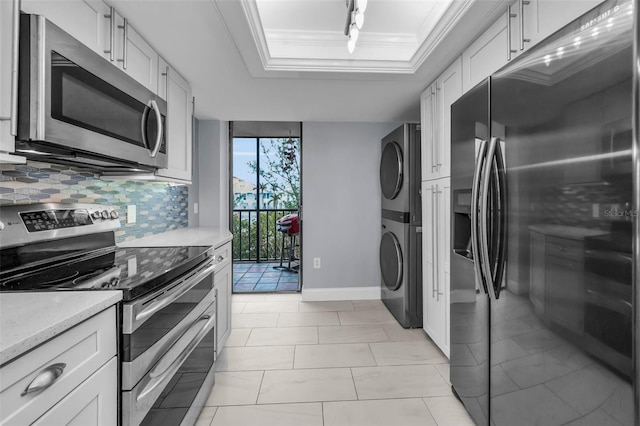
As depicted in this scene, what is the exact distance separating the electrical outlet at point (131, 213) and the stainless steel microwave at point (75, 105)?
0.56 metres

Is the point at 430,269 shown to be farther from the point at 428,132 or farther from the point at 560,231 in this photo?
the point at 560,231

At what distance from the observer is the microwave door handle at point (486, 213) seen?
1295mm

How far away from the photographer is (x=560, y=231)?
1.01 meters

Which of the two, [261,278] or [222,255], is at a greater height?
[222,255]

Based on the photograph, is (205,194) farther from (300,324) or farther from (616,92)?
(616,92)

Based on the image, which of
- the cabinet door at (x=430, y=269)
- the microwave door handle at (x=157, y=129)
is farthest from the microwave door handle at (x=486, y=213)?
the microwave door handle at (x=157, y=129)

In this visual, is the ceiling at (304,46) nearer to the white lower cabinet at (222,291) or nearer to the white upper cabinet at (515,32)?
the white upper cabinet at (515,32)

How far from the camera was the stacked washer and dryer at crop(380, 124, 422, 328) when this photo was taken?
2885 millimetres

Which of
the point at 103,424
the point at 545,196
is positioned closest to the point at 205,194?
the point at 103,424

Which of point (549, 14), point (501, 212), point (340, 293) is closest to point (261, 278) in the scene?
point (340, 293)

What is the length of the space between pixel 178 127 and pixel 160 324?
59.6 inches

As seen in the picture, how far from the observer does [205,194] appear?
359 centimetres

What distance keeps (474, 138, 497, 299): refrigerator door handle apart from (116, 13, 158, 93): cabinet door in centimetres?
177

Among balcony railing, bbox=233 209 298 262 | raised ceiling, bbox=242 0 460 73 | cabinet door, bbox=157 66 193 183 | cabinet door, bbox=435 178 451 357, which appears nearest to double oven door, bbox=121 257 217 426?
cabinet door, bbox=157 66 193 183
